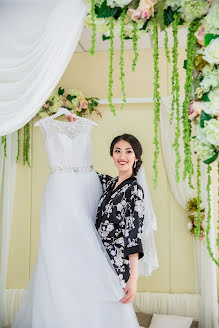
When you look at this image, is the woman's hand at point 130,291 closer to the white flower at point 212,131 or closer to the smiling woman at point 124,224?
the smiling woman at point 124,224

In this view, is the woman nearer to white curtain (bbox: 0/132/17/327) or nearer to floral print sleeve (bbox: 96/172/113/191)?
floral print sleeve (bbox: 96/172/113/191)

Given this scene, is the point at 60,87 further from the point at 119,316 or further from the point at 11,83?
the point at 119,316

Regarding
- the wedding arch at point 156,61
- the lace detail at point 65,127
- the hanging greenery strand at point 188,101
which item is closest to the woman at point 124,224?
the lace detail at point 65,127

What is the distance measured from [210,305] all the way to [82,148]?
2037 mm

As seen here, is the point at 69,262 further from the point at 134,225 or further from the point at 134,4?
the point at 134,4

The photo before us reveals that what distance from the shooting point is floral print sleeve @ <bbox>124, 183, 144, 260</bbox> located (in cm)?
241

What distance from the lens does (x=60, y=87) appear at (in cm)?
417

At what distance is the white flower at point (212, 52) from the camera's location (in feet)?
5.75

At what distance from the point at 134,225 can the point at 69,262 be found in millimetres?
444

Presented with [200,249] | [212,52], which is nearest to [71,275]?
[212,52]

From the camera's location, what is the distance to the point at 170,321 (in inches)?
147

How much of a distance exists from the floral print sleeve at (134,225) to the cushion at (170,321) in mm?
1569

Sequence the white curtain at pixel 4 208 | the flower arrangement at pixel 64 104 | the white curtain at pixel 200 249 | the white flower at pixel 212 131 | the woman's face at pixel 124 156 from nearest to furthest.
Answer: the white flower at pixel 212 131 < the woman's face at pixel 124 156 < the white curtain at pixel 4 208 < the white curtain at pixel 200 249 < the flower arrangement at pixel 64 104

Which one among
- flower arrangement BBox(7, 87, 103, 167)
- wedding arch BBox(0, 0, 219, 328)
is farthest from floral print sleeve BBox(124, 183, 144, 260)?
flower arrangement BBox(7, 87, 103, 167)
